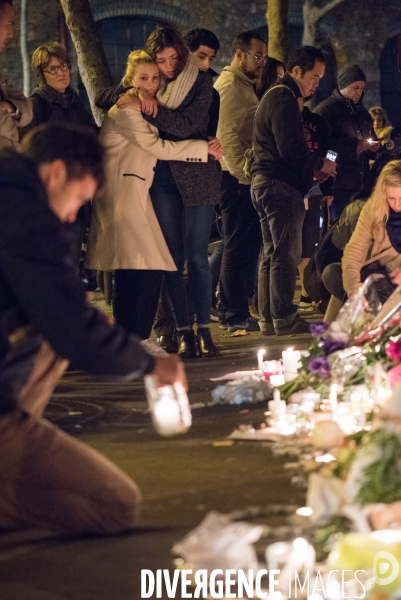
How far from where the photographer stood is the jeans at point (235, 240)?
9.59m

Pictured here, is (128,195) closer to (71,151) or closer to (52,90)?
(52,90)

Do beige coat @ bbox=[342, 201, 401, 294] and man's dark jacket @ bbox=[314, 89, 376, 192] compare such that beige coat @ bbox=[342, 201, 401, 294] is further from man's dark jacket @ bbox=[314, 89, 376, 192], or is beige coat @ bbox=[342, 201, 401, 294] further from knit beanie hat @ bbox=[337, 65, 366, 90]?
knit beanie hat @ bbox=[337, 65, 366, 90]

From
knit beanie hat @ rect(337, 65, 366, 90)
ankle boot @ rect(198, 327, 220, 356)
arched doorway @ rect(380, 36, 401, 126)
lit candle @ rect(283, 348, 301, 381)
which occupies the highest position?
knit beanie hat @ rect(337, 65, 366, 90)

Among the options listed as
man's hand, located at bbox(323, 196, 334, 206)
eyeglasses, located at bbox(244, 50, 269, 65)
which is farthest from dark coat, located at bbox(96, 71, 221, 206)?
man's hand, located at bbox(323, 196, 334, 206)

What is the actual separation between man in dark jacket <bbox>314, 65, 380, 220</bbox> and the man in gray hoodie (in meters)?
1.22

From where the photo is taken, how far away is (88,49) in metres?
12.1

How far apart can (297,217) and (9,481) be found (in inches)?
212

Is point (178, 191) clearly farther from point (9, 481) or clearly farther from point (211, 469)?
point (9, 481)

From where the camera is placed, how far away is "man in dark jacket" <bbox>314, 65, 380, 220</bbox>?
1088 cm

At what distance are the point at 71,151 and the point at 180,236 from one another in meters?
4.22

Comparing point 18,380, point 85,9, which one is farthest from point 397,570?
point 85,9

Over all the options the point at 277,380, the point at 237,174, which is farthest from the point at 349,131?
the point at 277,380

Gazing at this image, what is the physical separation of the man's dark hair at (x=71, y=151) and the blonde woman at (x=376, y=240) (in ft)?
13.1

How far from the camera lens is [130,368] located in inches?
162
